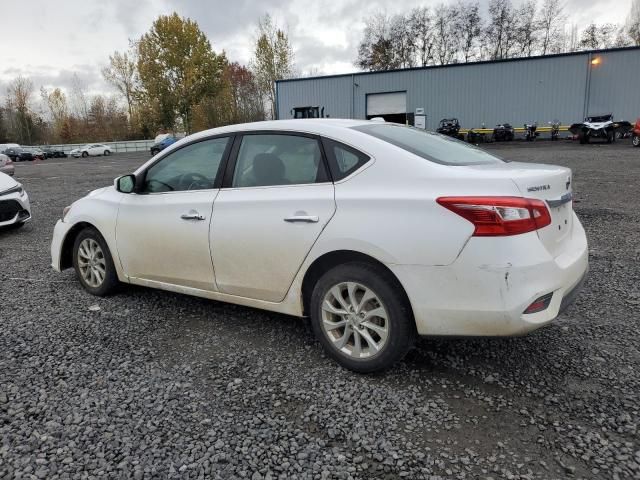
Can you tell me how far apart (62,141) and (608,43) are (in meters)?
66.7

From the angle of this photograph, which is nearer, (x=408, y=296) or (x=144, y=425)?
(x=144, y=425)

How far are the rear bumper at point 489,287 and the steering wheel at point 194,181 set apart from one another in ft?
5.50

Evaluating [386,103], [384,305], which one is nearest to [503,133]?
[386,103]

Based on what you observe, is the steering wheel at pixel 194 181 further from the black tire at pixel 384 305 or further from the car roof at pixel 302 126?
the black tire at pixel 384 305

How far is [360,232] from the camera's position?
8.91ft

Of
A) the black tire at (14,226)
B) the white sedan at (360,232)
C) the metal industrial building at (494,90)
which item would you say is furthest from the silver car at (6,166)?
the metal industrial building at (494,90)

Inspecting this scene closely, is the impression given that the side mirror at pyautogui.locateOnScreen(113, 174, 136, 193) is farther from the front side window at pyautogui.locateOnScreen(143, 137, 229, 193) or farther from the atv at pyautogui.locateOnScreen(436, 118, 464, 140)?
the atv at pyautogui.locateOnScreen(436, 118, 464, 140)

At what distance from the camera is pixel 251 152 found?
342 centimetres

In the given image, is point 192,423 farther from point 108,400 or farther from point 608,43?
point 608,43

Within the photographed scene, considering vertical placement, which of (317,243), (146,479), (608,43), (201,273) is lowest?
(146,479)

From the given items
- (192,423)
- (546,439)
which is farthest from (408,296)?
(192,423)

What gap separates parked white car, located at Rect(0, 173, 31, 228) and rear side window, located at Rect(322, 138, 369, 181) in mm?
6359

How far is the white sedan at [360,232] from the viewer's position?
8.11 ft

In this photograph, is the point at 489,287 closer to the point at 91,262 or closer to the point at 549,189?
the point at 549,189
